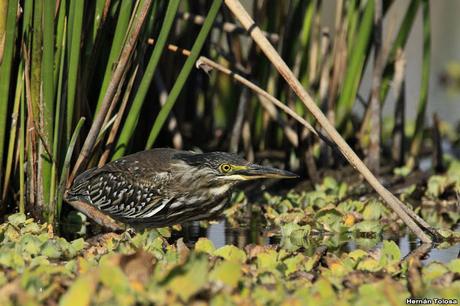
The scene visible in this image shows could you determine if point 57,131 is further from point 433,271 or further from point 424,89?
point 424,89

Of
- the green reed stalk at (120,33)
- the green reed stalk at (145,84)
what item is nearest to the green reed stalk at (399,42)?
the green reed stalk at (145,84)

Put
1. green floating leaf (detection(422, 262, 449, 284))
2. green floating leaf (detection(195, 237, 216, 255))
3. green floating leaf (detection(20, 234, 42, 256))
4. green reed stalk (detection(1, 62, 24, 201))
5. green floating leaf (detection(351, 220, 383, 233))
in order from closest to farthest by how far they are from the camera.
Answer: green floating leaf (detection(422, 262, 449, 284)), green floating leaf (detection(20, 234, 42, 256)), green floating leaf (detection(195, 237, 216, 255)), green reed stalk (detection(1, 62, 24, 201)), green floating leaf (detection(351, 220, 383, 233))

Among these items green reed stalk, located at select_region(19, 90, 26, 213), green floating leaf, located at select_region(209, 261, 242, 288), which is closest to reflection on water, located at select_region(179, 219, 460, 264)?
green reed stalk, located at select_region(19, 90, 26, 213)

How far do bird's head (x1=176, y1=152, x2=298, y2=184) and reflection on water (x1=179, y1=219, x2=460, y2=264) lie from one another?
0.53 m

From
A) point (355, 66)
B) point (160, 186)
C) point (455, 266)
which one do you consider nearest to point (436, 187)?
point (355, 66)

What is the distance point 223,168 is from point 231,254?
4.38 feet

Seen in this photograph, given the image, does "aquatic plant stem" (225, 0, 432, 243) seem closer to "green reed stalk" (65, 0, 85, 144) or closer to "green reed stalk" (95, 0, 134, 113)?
"green reed stalk" (95, 0, 134, 113)

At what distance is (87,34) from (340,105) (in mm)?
3028

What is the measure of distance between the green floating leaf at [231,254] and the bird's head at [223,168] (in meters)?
1.10

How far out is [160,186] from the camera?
7816 mm

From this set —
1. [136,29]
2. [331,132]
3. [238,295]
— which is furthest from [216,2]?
[238,295]

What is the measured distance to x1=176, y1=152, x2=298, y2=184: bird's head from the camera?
7480 mm

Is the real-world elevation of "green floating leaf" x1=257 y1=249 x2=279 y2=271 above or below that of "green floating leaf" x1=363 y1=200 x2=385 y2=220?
above

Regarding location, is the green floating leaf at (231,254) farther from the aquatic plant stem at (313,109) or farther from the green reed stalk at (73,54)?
the green reed stalk at (73,54)
